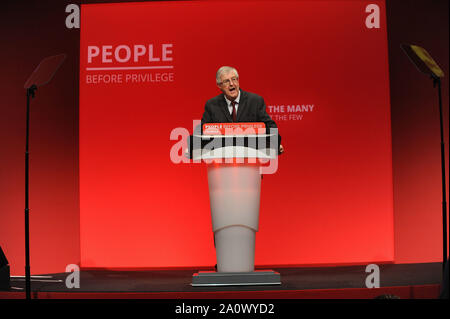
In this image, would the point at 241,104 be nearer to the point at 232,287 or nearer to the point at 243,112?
the point at 243,112

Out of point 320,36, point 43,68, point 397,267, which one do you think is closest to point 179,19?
point 320,36

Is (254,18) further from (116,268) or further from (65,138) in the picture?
(116,268)

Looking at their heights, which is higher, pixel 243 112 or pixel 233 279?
pixel 243 112

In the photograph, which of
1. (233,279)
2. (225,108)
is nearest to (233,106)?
(225,108)

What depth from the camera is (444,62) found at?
5.34m

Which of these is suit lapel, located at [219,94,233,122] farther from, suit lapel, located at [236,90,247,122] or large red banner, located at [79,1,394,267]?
large red banner, located at [79,1,394,267]

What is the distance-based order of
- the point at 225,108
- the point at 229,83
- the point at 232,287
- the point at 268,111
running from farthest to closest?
the point at 268,111, the point at 225,108, the point at 229,83, the point at 232,287

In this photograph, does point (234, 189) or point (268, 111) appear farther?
point (268, 111)

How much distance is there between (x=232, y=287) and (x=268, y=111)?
2.39 m

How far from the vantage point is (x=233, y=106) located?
143 inches

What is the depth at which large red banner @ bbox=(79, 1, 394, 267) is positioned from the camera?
5.27m

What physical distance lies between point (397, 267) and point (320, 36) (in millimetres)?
2364

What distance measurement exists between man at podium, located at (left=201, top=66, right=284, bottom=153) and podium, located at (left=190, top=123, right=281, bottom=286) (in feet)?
0.74
